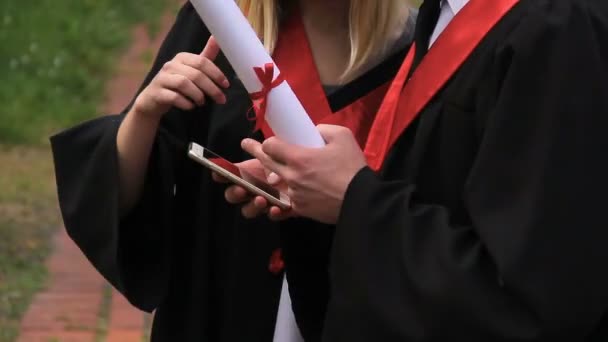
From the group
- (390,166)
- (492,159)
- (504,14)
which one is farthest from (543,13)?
(390,166)

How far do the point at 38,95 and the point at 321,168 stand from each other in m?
7.21

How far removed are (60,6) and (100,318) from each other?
259 inches

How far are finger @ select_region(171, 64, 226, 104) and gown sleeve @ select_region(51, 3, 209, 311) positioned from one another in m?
0.24

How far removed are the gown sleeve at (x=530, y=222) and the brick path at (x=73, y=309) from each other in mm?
3501

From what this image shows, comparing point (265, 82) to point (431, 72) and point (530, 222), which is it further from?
point (530, 222)

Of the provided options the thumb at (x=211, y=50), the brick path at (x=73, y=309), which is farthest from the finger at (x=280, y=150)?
the brick path at (x=73, y=309)

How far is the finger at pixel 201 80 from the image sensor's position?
2281mm

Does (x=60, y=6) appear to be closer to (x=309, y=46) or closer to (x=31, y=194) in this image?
(x=31, y=194)

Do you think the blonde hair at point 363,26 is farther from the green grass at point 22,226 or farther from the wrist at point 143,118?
the green grass at point 22,226

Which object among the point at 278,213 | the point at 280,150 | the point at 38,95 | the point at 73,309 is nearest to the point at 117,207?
the point at 278,213

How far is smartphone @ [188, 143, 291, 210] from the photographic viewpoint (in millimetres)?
2143

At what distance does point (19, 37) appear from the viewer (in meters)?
10.4

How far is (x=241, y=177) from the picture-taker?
2.20m

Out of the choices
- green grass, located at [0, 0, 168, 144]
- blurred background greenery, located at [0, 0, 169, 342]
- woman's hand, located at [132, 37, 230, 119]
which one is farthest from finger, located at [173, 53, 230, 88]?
green grass, located at [0, 0, 168, 144]
